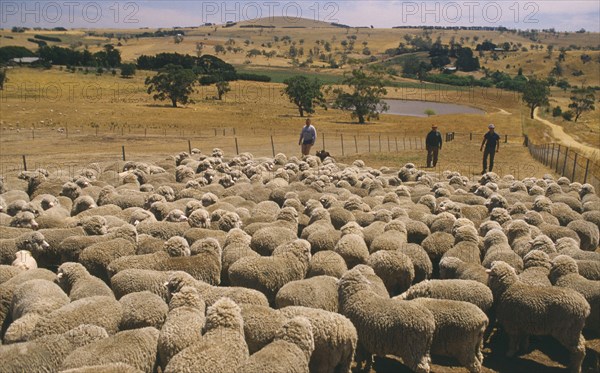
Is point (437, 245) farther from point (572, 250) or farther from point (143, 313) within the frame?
point (143, 313)

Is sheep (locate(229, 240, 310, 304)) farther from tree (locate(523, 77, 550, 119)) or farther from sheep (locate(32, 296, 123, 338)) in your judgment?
tree (locate(523, 77, 550, 119))

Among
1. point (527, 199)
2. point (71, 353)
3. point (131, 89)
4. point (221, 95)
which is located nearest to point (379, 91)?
point (221, 95)

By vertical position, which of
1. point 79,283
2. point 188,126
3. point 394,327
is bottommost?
point 394,327

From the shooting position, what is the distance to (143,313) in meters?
6.65

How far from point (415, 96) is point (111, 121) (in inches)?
2150

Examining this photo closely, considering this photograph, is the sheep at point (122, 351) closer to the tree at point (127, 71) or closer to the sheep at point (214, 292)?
the sheep at point (214, 292)

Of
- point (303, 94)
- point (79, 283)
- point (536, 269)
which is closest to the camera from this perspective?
point (79, 283)

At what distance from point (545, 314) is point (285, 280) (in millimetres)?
3512

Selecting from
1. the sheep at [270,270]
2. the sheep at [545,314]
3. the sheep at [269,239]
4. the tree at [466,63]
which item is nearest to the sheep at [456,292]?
the sheep at [545,314]

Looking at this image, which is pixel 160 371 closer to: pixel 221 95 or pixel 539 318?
pixel 539 318

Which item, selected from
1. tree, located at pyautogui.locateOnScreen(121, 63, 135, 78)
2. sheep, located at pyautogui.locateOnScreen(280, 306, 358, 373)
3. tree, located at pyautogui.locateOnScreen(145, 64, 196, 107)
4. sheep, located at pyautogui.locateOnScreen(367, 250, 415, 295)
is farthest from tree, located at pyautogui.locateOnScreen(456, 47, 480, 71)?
sheep, located at pyautogui.locateOnScreen(280, 306, 358, 373)

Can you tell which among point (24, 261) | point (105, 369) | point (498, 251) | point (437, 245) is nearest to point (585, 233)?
point (498, 251)

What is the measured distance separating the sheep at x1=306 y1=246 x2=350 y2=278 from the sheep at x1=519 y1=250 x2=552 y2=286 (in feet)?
8.52

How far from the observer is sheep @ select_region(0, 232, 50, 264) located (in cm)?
939
